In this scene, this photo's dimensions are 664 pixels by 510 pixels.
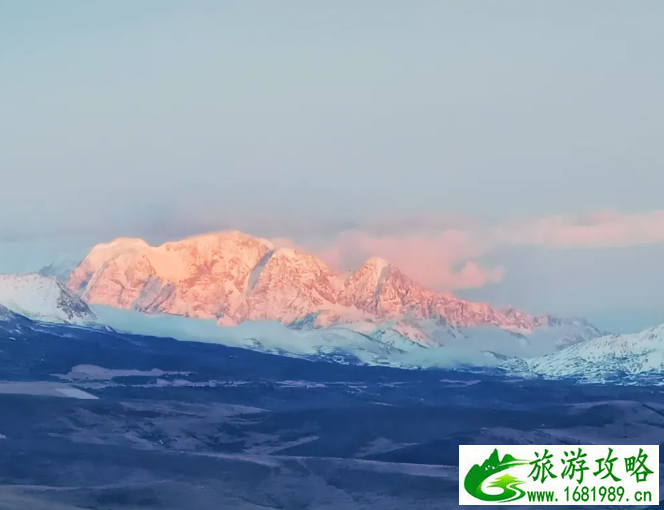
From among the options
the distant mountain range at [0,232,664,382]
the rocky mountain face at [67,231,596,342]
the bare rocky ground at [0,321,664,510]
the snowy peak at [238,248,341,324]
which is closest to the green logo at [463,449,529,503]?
the bare rocky ground at [0,321,664,510]

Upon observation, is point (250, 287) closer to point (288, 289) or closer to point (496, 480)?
point (288, 289)

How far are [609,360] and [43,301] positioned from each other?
112ft

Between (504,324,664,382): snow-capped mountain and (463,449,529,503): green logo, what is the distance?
2802 cm

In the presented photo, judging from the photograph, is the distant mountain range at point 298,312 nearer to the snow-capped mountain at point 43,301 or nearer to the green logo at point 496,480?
the snow-capped mountain at point 43,301

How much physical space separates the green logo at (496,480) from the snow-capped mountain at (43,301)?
116ft

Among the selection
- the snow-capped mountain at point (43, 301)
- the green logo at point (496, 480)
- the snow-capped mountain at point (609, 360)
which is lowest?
the green logo at point (496, 480)

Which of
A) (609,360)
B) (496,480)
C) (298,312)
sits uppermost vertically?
(298,312)

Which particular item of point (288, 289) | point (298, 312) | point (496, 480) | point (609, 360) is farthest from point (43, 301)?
point (496, 480)

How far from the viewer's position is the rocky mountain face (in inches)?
2379

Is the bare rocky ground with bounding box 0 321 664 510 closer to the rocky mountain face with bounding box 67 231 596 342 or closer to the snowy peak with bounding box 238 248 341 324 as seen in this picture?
the rocky mountain face with bounding box 67 231 596 342

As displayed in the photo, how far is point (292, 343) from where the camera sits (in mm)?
68688

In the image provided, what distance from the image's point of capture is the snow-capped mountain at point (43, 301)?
5869 centimetres

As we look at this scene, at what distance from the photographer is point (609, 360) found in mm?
62938

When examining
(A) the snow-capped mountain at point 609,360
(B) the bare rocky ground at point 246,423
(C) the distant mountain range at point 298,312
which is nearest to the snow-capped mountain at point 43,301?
(C) the distant mountain range at point 298,312
